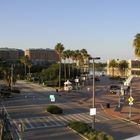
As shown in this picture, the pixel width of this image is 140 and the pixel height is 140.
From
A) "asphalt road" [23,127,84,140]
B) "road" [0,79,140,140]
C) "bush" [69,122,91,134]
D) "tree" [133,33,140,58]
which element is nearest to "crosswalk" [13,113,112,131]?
"road" [0,79,140,140]

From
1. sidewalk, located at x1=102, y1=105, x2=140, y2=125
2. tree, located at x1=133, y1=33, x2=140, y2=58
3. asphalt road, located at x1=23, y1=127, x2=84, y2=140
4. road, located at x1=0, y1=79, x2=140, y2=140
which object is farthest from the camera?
tree, located at x1=133, y1=33, x2=140, y2=58

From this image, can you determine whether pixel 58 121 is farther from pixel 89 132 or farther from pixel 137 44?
pixel 137 44

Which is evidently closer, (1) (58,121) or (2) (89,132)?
(2) (89,132)

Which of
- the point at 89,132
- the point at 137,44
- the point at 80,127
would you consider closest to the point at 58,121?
the point at 80,127

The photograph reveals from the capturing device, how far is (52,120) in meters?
45.2

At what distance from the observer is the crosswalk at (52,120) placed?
4122 centimetres

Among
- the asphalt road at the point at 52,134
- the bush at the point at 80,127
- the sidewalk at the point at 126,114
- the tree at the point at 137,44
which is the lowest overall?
the asphalt road at the point at 52,134

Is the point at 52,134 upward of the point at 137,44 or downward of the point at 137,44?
downward

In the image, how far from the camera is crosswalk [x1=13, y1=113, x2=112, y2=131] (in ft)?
135

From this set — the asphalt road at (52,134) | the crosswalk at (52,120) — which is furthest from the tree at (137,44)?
the asphalt road at (52,134)

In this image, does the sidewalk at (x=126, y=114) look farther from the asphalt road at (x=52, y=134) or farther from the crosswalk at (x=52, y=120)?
the asphalt road at (x=52, y=134)

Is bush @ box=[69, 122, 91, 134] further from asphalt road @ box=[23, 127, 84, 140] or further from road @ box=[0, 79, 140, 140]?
road @ box=[0, 79, 140, 140]

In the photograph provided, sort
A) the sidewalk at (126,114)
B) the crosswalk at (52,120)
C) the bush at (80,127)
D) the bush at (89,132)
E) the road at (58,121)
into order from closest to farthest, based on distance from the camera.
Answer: the bush at (89,132) → the bush at (80,127) → the road at (58,121) → the crosswalk at (52,120) → the sidewalk at (126,114)

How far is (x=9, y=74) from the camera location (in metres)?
95.9
